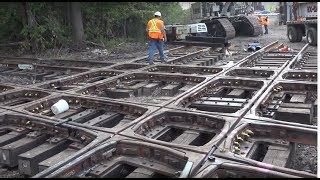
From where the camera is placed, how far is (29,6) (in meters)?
13.8

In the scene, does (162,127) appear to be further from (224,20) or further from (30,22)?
(224,20)

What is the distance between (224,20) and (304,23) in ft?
15.5

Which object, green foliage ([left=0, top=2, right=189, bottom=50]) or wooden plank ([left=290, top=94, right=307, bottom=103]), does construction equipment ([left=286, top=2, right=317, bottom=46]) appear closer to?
green foliage ([left=0, top=2, right=189, bottom=50])

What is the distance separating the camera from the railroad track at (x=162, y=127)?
3.22 m

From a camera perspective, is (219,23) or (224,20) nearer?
(219,23)

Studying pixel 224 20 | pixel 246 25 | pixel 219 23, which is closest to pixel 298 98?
pixel 219 23

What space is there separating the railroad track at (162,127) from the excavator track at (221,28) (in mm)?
10866

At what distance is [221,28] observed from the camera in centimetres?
1847

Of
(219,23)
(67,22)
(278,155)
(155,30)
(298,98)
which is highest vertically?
(67,22)

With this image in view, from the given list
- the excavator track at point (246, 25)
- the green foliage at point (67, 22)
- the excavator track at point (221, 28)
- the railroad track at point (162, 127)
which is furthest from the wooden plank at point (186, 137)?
the excavator track at point (246, 25)

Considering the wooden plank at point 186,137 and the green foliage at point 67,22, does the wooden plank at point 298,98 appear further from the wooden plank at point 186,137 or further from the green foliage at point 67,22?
the green foliage at point 67,22

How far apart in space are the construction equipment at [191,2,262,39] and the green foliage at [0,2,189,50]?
259 cm

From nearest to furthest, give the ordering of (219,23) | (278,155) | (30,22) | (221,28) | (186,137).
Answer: (278,155), (186,137), (30,22), (221,28), (219,23)

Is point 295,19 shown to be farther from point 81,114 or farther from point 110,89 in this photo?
point 81,114
